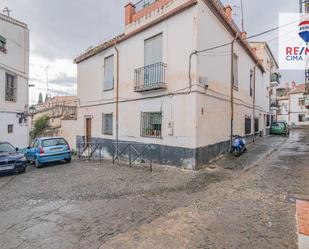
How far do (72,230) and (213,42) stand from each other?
30.3 ft

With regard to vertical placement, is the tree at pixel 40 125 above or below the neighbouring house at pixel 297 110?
below

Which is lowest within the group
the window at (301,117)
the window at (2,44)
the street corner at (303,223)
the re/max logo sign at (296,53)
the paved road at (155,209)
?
the paved road at (155,209)

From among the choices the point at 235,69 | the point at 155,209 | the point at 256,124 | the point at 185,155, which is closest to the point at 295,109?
the point at 256,124

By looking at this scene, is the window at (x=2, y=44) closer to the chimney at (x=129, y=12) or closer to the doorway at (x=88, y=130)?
the doorway at (x=88, y=130)

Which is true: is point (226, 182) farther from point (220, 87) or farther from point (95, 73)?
point (95, 73)

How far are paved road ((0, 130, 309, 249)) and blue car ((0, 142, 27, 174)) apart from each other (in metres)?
0.64

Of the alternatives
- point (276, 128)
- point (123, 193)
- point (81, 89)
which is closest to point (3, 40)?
point (81, 89)

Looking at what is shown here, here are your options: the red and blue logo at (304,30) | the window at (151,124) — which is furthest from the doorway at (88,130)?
the red and blue logo at (304,30)

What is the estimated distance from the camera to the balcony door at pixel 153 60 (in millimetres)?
10205

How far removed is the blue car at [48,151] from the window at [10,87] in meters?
4.55

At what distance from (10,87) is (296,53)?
17.6 meters

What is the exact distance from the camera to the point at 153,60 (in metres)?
10.8

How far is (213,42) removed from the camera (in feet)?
33.8

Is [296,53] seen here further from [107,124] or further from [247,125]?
[107,124]
